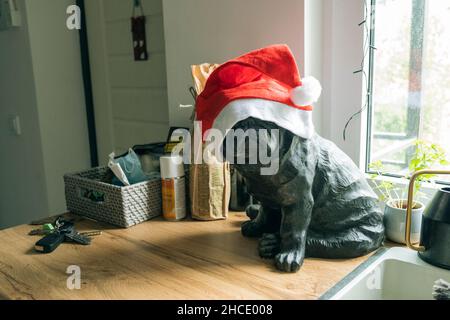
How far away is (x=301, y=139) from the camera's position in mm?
769

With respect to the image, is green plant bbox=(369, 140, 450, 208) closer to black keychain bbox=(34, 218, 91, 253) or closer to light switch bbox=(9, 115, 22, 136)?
black keychain bbox=(34, 218, 91, 253)

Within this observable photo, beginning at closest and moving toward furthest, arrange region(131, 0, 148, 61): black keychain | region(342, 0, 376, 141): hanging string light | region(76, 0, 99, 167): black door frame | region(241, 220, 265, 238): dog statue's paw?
1. region(241, 220, 265, 238): dog statue's paw
2. region(342, 0, 376, 141): hanging string light
3. region(131, 0, 148, 61): black keychain
4. region(76, 0, 99, 167): black door frame

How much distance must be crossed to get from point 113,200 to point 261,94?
0.49 meters

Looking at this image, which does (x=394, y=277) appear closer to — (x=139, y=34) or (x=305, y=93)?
(x=305, y=93)

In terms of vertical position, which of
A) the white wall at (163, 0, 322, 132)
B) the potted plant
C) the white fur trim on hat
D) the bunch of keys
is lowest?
the bunch of keys

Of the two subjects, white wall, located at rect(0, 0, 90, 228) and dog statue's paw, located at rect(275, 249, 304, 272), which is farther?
white wall, located at rect(0, 0, 90, 228)

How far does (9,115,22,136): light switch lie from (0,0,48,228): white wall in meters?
0.02

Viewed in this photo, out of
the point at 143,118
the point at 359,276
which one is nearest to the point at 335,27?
the point at 359,276

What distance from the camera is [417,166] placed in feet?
2.82

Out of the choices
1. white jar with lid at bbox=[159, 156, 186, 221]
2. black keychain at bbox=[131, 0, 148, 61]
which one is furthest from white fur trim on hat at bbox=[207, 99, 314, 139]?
black keychain at bbox=[131, 0, 148, 61]

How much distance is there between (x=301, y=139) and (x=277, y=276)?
254mm

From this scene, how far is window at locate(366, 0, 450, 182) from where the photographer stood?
3.14 ft

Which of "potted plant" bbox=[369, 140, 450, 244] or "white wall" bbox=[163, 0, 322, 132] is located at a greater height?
"white wall" bbox=[163, 0, 322, 132]
